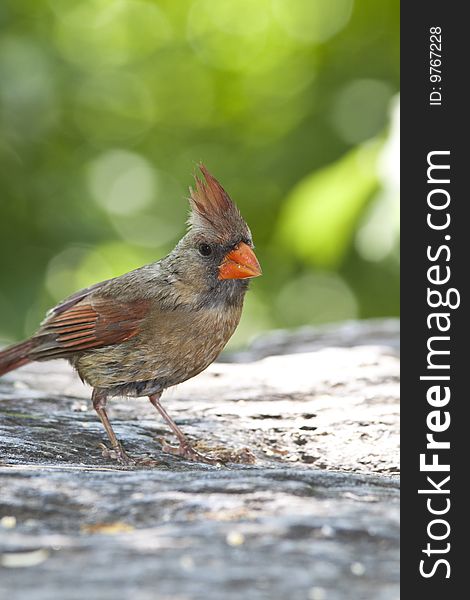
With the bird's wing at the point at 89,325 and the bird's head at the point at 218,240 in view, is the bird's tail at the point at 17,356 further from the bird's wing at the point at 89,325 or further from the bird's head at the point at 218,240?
the bird's head at the point at 218,240

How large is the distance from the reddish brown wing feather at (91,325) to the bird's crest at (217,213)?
14.7 inches

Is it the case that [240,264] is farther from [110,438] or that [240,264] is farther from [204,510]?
[204,510]

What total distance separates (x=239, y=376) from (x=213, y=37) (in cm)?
438

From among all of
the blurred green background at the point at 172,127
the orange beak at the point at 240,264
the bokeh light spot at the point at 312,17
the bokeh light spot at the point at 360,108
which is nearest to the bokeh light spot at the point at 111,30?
the blurred green background at the point at 172,127

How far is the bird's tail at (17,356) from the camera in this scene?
160 inches

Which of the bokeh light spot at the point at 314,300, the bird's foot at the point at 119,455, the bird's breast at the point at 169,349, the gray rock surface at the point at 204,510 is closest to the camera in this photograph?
the gray rock surface at the point at 204,510

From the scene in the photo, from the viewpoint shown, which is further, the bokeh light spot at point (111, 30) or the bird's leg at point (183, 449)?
the bokeh light spot at point (111, 30)

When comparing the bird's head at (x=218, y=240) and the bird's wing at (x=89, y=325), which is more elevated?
the bird's head at (x=218, y=240)

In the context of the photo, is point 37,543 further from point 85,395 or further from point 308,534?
point 85,395

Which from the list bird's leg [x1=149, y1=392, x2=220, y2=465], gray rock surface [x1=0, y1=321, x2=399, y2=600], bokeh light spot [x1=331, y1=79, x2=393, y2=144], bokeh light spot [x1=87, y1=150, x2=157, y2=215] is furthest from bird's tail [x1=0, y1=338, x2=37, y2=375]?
bokeh light spot [x1=331, y1=79, x2=393, y2=144]

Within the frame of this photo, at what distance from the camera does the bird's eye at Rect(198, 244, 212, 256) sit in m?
3.85

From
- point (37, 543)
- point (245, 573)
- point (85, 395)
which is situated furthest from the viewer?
point (85, 395)

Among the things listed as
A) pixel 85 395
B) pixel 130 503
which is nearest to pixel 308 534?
pixel 130 503

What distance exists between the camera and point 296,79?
8.41 metres
